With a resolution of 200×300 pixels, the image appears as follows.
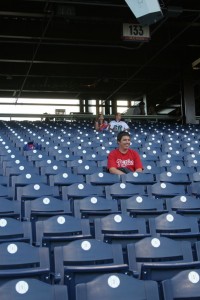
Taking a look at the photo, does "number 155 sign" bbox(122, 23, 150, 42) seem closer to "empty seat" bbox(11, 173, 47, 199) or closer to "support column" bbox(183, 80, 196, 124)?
"support column" bbox(183, 80, 196, 124)

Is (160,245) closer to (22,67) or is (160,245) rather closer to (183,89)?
(183,89)

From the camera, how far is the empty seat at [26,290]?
8.53 feet

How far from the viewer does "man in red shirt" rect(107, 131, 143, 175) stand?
735cm

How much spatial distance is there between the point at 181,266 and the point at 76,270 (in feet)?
2.33

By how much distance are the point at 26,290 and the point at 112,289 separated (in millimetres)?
502

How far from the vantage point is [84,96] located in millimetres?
23641

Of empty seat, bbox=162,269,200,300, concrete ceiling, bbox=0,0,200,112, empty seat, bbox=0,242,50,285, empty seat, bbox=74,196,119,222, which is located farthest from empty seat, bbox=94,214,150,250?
concrete ceiling, bbox=0,0,200,112

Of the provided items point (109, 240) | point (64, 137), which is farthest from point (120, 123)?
point (109, 240)

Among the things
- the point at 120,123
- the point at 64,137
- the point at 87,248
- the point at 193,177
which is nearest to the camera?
the point at 87,248

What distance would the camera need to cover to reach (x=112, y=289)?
2.76m

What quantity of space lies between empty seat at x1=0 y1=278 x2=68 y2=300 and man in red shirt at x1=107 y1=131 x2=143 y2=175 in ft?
15.3

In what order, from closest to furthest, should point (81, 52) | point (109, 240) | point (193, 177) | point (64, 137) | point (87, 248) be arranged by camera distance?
point (87, 248)
point (109, 240)
point (193, 177)
point (64, 137)
point (81, 52)

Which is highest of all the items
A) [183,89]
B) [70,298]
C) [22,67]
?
[22,67]

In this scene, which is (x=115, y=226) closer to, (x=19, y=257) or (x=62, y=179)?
(x=19, y=257)
